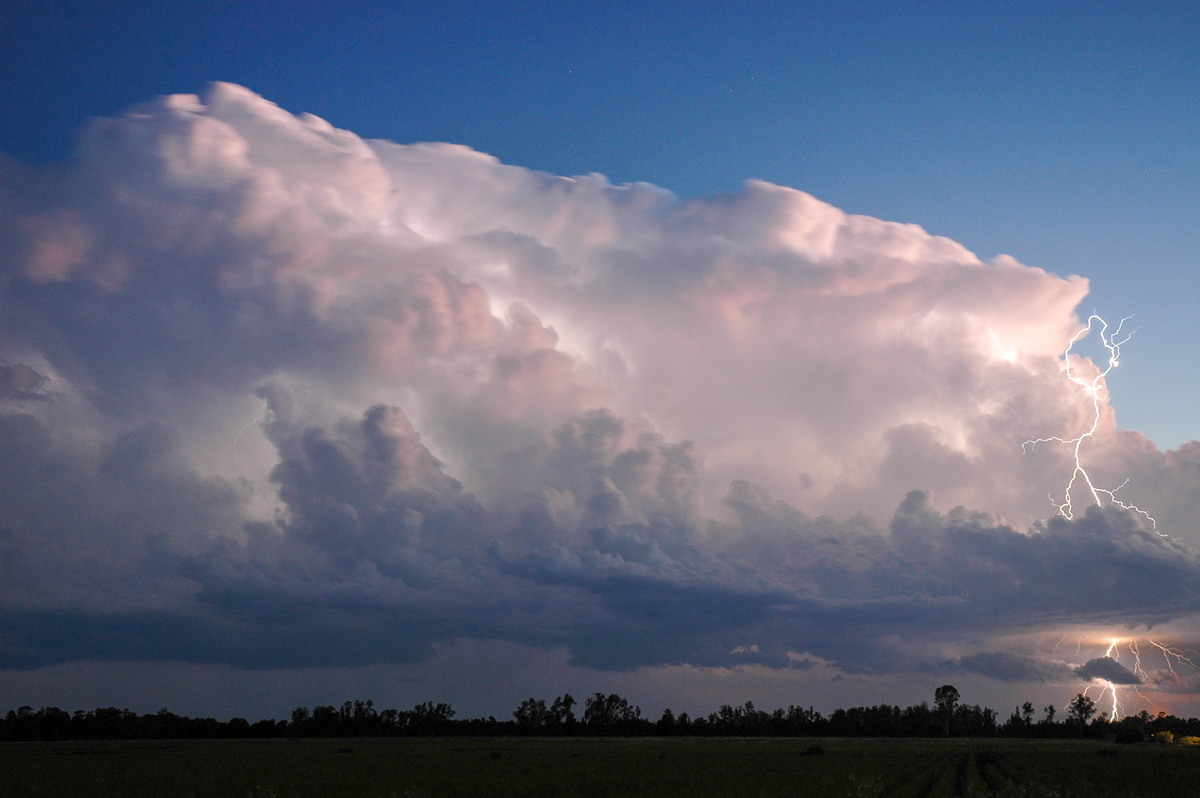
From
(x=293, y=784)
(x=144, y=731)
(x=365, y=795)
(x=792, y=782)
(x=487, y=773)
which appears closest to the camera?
(x=365, y=795)

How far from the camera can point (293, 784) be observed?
5631cm

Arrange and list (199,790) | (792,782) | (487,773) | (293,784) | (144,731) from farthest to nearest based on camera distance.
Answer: (144,731)
(487,773)
(792,782)
(293,784)
(199,790)

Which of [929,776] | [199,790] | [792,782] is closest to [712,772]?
[792,782]

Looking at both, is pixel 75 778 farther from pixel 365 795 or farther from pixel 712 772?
pixel 712 772

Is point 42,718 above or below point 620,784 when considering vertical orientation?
below

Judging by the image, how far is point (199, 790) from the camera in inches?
2058

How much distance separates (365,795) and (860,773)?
4244cm

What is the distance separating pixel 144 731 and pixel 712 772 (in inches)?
6997

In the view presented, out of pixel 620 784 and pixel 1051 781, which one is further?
pixel 1051 781

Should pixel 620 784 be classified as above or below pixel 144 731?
above

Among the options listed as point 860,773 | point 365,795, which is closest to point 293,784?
point 365,795

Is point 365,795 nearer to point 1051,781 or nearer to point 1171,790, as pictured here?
point 1051,781

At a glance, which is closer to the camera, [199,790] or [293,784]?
[199,790]

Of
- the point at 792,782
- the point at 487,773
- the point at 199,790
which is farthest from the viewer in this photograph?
the point at 487,773
